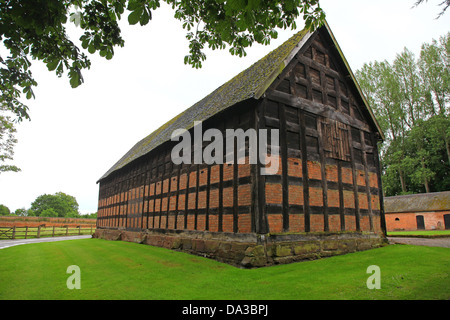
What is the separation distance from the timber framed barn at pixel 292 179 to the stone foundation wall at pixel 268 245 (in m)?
0.03

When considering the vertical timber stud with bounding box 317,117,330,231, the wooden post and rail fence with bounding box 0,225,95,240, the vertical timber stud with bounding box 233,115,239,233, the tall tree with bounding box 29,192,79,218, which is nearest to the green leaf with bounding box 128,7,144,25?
Result: the vertical timber stud with bounding box 233,115,239,233

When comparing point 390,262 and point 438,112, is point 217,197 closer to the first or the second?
point 390,262

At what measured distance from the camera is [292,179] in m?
9.48

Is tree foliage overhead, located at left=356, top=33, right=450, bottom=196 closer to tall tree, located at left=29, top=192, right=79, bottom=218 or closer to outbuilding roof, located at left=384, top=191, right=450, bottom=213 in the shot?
outbuilding roof, located at left=384, top=191, right=450, bottom=213

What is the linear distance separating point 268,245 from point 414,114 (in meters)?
40.1

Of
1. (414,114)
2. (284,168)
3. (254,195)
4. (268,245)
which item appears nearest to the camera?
(268,245)

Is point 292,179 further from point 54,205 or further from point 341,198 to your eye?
point 54,205

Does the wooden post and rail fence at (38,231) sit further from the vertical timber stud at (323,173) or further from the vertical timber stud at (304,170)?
the vertical timber stud at (323,173)

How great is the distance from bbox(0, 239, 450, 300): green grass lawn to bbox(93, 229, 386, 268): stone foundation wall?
0.39 m

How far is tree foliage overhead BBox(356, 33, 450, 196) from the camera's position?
3503 centimetres

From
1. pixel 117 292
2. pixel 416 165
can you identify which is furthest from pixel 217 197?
pixel 416 165

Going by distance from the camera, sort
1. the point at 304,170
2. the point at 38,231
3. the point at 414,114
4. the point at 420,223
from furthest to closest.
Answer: the point at 414,114 → the point at 420,223 → the point at 38,231 → the point at 304,170

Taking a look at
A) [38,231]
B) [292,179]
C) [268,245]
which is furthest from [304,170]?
[38,231]
